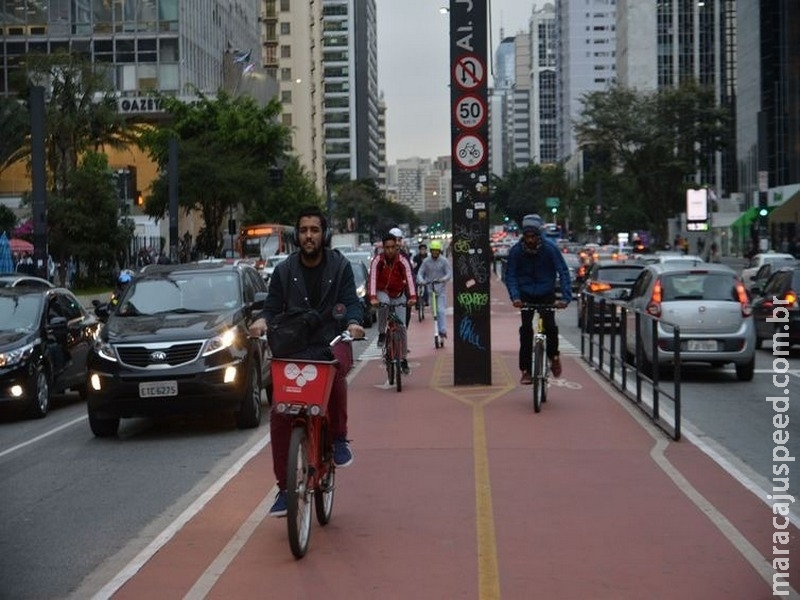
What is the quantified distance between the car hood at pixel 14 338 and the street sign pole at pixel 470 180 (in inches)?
210

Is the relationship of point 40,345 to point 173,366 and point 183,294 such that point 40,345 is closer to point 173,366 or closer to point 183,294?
point 183,294

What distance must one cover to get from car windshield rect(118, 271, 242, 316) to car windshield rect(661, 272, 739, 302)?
21.2ft

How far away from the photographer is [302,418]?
8.02 meters

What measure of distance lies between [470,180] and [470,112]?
81cm

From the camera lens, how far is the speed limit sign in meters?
16.4

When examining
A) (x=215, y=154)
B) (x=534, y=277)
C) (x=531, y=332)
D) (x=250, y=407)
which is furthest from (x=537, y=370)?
(x=215, y=154)

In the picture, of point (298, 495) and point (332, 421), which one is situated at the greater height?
point (332, 421)

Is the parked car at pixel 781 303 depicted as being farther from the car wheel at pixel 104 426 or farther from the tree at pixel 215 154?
the tree at pixel 215 154

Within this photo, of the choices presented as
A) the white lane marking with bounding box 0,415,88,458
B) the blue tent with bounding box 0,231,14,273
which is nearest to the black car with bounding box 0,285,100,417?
the white lane marking with bounding box 0,415,88,458

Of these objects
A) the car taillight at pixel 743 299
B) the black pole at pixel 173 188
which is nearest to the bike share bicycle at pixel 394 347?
the car taillight at pixel 743 299

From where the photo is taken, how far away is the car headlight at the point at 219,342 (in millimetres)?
13883

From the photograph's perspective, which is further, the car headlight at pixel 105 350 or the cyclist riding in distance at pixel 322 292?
the car headlight at pixel 105 350

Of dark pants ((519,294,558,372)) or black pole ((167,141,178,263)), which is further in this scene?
black pole ((167,141,178,263))

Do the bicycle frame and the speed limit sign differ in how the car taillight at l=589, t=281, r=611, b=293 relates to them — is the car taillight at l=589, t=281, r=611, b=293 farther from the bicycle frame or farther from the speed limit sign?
the bicycle frame
